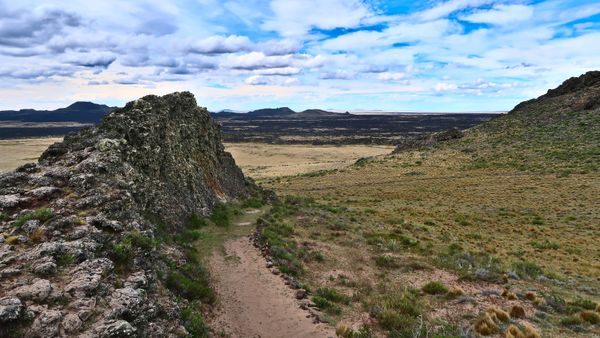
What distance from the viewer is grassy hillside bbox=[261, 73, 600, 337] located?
14.0m

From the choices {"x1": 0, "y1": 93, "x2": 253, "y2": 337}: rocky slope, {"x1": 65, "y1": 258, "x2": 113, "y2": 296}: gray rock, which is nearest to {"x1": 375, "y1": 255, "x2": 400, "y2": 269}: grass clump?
{"x1": 0, "y1": 93, "x2": 253, "y2": 337}: rocky slope

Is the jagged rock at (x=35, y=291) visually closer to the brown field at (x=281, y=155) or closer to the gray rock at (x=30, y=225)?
the gray rock at (x=30, y=225)

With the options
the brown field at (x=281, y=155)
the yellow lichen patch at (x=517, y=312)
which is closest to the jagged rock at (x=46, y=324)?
the yellow lichen patch at (x=517, y=312)

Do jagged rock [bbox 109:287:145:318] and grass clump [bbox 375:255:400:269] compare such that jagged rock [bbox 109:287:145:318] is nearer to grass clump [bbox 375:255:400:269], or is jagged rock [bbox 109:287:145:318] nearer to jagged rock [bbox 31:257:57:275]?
jagged rock [bbox 31:257:57:275]

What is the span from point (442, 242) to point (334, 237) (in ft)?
24.2

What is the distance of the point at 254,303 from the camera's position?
14.0 m

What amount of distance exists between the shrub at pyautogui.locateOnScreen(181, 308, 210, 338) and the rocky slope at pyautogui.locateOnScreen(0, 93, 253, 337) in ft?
0.74

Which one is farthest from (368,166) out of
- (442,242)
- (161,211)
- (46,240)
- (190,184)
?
(46,240)

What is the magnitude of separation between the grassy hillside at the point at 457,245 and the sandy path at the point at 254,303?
108 cm

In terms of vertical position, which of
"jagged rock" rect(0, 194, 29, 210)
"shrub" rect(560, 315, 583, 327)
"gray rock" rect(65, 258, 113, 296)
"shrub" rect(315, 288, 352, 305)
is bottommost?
"shrub" rect(560, 315, 583, 327)

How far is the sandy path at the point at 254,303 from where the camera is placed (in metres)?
12.2

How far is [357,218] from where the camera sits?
1340 inches

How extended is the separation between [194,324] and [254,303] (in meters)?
3.28

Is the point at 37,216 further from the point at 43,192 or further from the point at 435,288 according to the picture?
the point at 435,288
